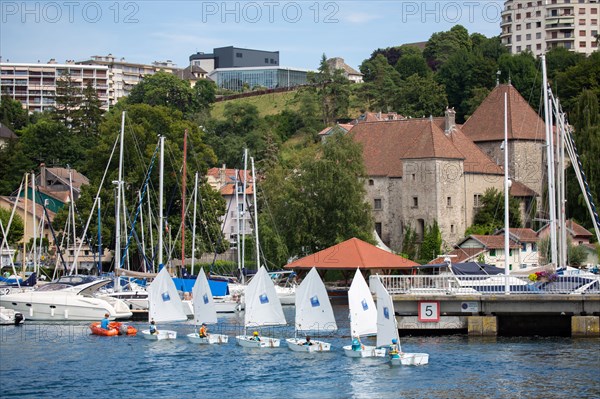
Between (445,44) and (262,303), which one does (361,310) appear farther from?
(445,44)

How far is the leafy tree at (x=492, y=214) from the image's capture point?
3903 inches

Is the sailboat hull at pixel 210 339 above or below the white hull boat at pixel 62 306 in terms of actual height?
below

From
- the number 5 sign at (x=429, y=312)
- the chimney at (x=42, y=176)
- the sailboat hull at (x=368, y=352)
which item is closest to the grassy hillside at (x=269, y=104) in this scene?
the chimney at (x=42, y=176)

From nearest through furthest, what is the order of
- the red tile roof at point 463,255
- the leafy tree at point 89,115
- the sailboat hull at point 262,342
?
1. the sailboat hull at point 262,342
2. the red tile roof at point 463,255
3. the leafy tree at point 89,115

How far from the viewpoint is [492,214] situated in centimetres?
10088

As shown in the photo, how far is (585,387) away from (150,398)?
14.9 metres

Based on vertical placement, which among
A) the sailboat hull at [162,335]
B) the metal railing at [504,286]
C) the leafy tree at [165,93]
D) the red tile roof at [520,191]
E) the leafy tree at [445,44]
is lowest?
the sailboat hull at [162,335]

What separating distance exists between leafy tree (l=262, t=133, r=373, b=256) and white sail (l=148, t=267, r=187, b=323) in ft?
109

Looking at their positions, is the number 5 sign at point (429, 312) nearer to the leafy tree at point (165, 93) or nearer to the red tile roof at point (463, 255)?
the red tile roof at point (463, 255)

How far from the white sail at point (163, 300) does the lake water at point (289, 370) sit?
112 inches

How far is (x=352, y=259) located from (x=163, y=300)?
26758 mm

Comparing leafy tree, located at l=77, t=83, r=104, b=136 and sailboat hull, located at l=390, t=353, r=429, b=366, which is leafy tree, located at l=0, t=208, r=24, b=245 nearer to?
leafy tree, located at l=77, t=83, r=104, b=136

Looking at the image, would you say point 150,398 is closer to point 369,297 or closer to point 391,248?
point 369,297

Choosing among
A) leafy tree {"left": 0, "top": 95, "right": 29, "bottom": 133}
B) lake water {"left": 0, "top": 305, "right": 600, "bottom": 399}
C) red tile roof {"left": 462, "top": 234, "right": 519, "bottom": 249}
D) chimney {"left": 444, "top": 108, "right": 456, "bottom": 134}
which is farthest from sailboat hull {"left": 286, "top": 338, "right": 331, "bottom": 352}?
leafy tree {"left": 0, "top": 95, "right": 29, "bottom": 133}
